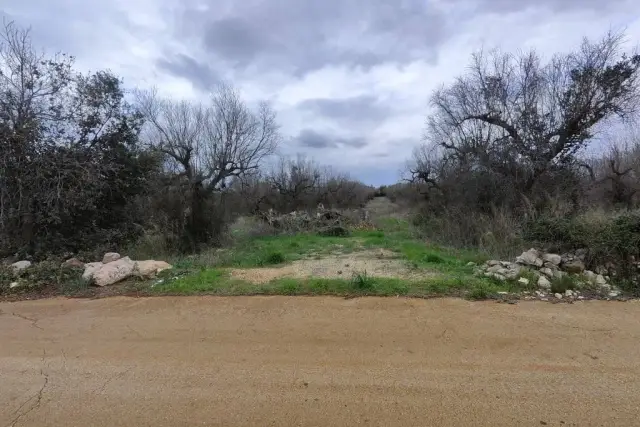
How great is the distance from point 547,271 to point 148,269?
759 centimetres

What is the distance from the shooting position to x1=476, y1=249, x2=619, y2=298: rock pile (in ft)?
19.9

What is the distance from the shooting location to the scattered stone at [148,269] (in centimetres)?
726

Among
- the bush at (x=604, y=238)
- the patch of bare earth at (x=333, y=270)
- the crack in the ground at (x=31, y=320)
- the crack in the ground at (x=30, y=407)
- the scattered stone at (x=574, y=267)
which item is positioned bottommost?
the crack in the ground at (x=30, y=407)

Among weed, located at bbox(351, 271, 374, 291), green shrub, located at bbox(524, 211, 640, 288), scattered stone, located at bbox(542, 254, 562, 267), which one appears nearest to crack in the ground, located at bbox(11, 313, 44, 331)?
weed, located at bbox(351, 271, 374, 291)

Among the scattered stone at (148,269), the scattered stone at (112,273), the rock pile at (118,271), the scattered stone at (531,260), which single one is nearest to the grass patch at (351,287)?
the scattered stone at (148,269)

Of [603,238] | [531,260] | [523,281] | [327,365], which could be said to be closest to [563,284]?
[523,281]

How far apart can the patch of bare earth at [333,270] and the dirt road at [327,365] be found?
1823mm

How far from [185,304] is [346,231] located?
1505 centimetres

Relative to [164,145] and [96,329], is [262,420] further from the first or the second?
[164,145]

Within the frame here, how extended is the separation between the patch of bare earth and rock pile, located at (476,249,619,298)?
54.7 inches

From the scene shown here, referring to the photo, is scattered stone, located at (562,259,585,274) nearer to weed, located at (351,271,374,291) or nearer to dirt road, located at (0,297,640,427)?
dirt road, located at (0,297,640,427)

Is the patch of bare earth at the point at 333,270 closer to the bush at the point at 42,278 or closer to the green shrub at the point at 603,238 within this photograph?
the bush at the point at 42,278

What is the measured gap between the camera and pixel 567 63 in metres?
14.9

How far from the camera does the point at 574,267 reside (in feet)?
22.5
